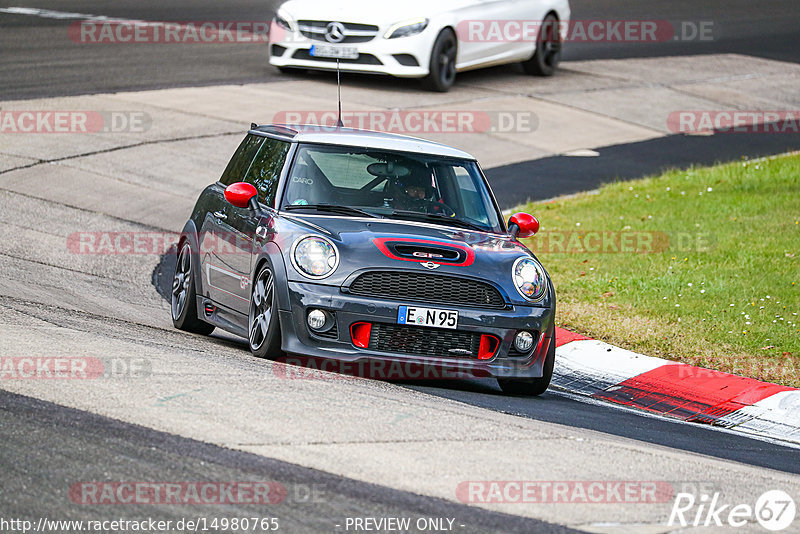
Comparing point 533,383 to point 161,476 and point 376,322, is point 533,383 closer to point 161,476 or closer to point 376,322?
point 376,322

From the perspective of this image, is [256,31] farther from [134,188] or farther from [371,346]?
[371,346]

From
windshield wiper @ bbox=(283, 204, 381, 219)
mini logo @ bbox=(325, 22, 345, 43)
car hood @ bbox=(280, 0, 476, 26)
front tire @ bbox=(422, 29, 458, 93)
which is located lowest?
windshield wiper @ bbox=(283, 204, 381, 219)

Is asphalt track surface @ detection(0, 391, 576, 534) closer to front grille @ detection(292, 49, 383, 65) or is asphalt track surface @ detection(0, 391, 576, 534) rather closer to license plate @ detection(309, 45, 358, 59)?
license plate @ detection(309, 45, 358, 59)

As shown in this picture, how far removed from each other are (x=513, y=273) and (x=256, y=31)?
18100 mm

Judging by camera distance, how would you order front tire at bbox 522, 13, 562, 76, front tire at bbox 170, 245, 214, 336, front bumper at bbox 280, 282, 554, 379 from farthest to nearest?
front tire at bbox 522, 13, 562, 76
front tire at bbox 170, 245, 214, 336
front bumper at bbox 280, 282, 554, 379

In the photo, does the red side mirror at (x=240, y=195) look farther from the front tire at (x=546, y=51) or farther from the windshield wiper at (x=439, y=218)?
the front tire at (x=546, y=51)

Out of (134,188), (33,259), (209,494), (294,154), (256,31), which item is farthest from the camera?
(256,31)

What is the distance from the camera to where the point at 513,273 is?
782cm

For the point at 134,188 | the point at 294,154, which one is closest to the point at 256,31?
the point at 134,188

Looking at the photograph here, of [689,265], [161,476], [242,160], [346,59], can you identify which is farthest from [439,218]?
[346,59]

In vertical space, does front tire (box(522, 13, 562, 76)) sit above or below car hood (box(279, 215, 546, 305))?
above

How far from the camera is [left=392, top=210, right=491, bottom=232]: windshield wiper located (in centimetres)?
833

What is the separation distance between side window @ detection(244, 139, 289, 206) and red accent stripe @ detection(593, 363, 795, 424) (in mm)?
2743

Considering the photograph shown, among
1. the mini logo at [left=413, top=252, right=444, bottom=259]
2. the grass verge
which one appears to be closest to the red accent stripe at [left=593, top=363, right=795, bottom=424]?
the grass verge
